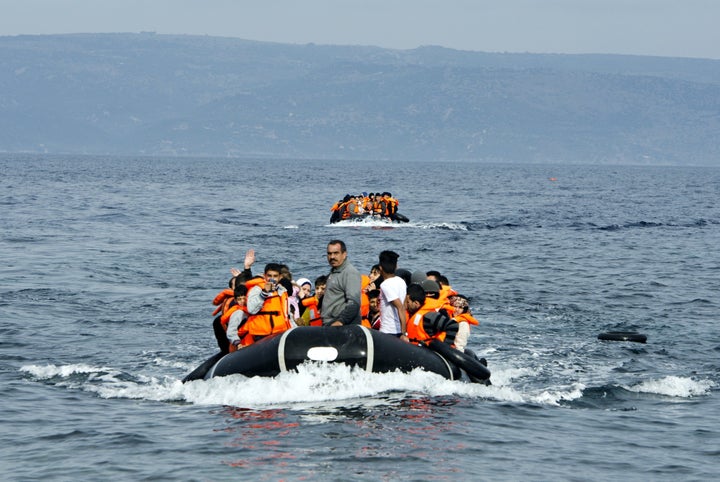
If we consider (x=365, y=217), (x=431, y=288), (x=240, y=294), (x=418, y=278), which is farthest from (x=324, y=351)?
(x=365, y=217)

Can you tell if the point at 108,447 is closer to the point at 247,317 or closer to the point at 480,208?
the point at 247,317

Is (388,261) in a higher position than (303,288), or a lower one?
higher

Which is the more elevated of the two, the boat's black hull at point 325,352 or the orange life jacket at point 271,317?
the orange life jacket at point 271,317

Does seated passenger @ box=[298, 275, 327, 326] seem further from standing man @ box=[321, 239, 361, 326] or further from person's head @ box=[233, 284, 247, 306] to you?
person's head @ box=[233, 284, 247, 306]

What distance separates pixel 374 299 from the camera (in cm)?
1634

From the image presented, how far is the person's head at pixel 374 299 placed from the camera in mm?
16328

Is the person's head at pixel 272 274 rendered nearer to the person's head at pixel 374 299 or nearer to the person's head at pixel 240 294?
the person's head at pixel 240 294

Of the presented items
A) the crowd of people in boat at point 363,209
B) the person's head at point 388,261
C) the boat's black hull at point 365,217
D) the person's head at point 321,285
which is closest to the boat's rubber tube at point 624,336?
the person's head at point 321,285

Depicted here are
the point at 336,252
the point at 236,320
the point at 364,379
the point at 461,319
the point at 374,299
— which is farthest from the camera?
the point at 374,299

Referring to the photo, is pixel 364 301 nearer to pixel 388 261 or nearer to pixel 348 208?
pixel 388 261

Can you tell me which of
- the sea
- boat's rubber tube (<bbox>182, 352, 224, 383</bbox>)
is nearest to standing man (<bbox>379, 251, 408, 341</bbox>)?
the sea

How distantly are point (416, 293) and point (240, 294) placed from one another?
7.61 feet

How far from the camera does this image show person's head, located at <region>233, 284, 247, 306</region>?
15078 mm

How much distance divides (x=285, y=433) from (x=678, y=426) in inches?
198
